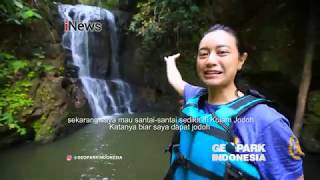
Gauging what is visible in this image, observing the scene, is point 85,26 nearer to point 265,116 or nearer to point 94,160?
point 94,160

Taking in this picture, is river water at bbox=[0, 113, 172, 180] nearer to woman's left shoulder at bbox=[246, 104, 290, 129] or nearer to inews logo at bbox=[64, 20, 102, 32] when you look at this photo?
inews logo at bbox=[64, 20, 102, 32]

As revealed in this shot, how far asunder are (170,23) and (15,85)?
4.13m

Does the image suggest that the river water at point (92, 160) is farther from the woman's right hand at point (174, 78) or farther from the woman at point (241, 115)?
the woman at point (241, 115)

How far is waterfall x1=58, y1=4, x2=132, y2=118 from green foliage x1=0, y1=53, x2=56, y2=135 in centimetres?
274

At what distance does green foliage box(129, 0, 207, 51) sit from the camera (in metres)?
7.62

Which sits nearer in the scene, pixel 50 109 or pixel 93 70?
pixel 50 109

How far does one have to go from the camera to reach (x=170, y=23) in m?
8.28

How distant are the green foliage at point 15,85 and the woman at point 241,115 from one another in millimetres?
4924

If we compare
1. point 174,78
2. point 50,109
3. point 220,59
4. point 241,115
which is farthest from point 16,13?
point 241,115

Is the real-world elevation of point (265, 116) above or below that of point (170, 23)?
below

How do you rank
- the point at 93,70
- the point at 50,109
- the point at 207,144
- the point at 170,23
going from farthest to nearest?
the point at 93,70, the point at 170,23, the point at 50,109, the point at 207,144

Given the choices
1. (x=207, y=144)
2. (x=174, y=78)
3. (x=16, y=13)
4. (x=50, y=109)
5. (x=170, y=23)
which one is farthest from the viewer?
(x=170, y=23)

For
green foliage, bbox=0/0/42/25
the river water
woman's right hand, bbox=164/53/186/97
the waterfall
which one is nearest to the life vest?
woman's right hand, bbox=164/53/186/97

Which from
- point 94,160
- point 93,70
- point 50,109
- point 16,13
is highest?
point 16,13
